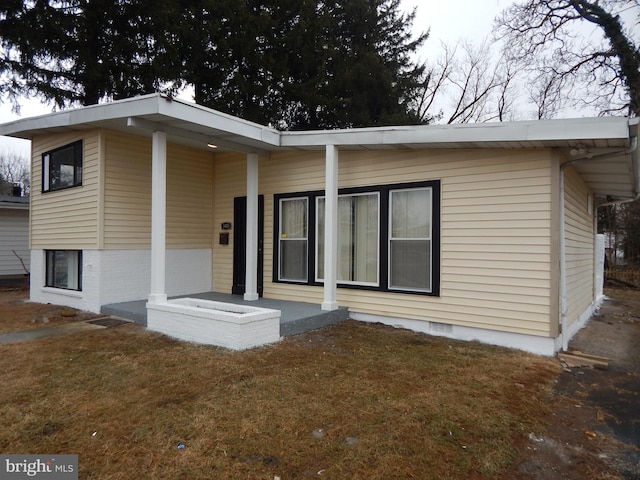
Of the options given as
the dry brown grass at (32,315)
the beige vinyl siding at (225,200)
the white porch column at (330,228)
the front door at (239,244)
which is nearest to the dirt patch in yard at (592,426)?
the white porch column at (330,228)

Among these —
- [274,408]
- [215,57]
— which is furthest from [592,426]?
[215,57]

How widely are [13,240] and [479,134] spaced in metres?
14.3

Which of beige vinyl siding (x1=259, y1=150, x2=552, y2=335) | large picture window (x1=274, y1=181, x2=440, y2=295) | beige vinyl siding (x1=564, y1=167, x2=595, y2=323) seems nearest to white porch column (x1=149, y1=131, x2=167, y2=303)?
large picture window (x1=274, y1=181, x2=440, y2=295)

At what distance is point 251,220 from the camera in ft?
24.3

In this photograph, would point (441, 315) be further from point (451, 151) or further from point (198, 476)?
point (198, 476)

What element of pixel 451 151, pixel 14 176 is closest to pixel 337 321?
pixel 451 151

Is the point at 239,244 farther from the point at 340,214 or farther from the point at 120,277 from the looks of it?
the point at 340,214

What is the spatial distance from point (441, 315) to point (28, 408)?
16.0 ft

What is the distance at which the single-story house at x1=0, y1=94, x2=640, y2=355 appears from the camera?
5.26m

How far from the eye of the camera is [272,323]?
5379mm

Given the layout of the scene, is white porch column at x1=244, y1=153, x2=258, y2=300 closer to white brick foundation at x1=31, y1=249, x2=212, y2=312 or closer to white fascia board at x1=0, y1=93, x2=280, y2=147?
white fascia board at x1=0, y1=93, x2=280, y2=147

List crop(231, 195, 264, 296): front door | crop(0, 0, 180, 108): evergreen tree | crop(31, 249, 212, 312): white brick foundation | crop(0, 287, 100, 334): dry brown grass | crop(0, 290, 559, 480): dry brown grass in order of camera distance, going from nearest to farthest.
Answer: crop(0, 290, 559, 480): dry brown grass → crop(0, 287, 100, 334): dry brown grass → crop(31, 249, 212, 312): white brick foundation → crop(231, 195, 264, 296): front door → crop(0, 0, 180, 108): evergreen tree

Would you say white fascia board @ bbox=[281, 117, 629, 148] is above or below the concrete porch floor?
above

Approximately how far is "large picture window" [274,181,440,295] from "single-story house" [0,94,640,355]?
2cm
